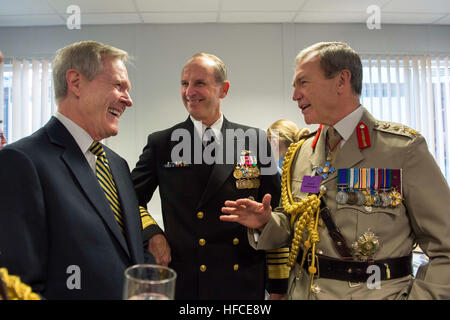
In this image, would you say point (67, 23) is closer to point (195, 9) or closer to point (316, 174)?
point (195, 9)

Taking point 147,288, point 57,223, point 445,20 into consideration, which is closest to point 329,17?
point 445,20

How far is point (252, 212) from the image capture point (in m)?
1.34

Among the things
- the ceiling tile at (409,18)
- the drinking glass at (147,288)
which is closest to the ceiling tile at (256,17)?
the ceiling tile at (409,18)

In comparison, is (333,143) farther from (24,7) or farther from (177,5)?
(24,7)

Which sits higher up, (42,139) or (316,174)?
(42,139)

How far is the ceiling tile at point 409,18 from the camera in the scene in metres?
4.29

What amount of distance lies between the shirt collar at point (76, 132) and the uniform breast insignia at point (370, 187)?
3.10 feet

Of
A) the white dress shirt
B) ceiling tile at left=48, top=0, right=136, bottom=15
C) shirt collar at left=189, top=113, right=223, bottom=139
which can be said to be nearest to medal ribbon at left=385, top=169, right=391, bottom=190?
shirt collar at left=189, top=113, right=223, bottom=139

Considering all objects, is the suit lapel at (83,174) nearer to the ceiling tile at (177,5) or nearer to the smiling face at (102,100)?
the smiling face at (102,100)

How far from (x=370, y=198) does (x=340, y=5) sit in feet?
11.2

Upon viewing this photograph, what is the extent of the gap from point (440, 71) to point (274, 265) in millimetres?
4328

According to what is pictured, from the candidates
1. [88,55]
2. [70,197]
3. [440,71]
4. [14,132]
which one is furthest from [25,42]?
[440,71]

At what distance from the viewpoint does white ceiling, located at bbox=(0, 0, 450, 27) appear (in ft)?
12.7
